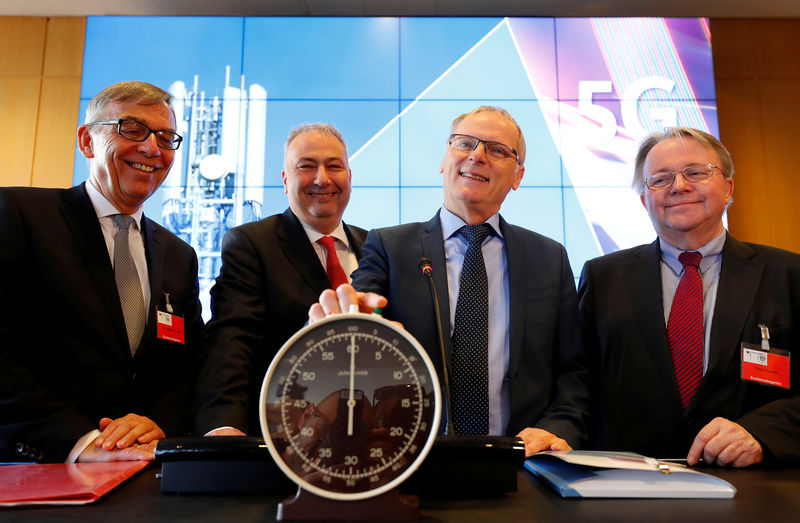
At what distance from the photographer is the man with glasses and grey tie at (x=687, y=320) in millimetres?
2035

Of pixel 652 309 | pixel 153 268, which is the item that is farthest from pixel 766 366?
pixel 153 268

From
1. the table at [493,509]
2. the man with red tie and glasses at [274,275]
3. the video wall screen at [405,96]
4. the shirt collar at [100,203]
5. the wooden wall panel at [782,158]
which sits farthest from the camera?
the wooden wall panel at [782,158]

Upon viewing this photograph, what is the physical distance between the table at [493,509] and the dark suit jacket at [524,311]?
2.43 feet

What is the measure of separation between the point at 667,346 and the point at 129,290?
1957 millimetres

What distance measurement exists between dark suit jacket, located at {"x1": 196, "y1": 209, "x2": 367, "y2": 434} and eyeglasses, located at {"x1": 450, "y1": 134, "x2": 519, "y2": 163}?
77 cm

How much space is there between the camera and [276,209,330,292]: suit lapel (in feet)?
7.87

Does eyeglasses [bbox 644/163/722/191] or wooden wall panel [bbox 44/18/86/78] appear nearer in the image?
eyeglasses [bbox 644/163/722/191]

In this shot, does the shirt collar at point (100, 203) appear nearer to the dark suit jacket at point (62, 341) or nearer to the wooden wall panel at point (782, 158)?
the dark suit jacket at point (62, 341)

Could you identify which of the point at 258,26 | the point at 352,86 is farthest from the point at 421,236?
the point at 258,26

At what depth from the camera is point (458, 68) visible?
580 cm

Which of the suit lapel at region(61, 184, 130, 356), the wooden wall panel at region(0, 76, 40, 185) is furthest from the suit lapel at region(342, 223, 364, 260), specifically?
the wooden wall panel at region(0, 76, 40, 185)

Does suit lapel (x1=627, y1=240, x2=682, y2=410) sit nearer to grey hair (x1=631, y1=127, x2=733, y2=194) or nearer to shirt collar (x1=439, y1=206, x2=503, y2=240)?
grey hair (x1=631, y1=127, x2=733, y2=194)

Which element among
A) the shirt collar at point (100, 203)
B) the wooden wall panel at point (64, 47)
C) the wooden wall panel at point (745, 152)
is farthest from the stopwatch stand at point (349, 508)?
the wooden wall panel at point (64, 47)

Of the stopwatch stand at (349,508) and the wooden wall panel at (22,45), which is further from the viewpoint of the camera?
the wooden wall panel at (22,45)
